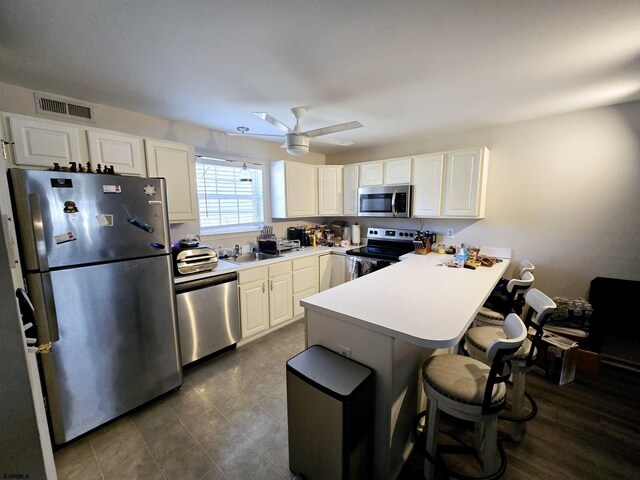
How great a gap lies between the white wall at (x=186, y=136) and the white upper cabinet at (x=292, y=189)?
0.14 metres

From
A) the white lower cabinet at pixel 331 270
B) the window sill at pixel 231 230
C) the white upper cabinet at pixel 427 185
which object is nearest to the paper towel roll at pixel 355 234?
the white lower cabinet at pixel 331 270

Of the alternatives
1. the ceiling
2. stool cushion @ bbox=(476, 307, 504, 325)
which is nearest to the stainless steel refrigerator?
the ceiling

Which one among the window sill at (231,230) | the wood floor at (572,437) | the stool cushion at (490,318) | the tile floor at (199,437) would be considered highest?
the window sill at (231,230)

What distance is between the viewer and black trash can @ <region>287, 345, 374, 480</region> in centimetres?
114

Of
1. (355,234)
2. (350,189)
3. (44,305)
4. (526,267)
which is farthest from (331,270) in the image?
(44,305)

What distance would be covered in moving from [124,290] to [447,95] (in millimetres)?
2931

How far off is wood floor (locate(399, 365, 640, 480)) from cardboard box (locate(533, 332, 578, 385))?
7cm

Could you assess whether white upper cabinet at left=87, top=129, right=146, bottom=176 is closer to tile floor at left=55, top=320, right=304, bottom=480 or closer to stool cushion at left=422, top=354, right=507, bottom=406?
tile floor at left=55, top=320, right=304, bottom=480

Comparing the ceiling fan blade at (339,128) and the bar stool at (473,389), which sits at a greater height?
the ceiling fan blade at (339,128)

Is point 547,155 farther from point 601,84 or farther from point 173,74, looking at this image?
point 173,74

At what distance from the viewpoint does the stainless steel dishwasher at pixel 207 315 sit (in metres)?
2.30

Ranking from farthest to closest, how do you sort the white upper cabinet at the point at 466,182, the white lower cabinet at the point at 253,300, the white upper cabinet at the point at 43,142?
the white upper cabinet at the point at 466,182, the white lower cabinet at the point at 253,300, the white upper cabinet at the point at 43,142

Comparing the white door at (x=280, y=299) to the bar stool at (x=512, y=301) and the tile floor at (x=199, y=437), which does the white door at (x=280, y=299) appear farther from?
the bar stool at (x=512, y=301)

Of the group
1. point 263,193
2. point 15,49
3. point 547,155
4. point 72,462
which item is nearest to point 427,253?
point 547,155
